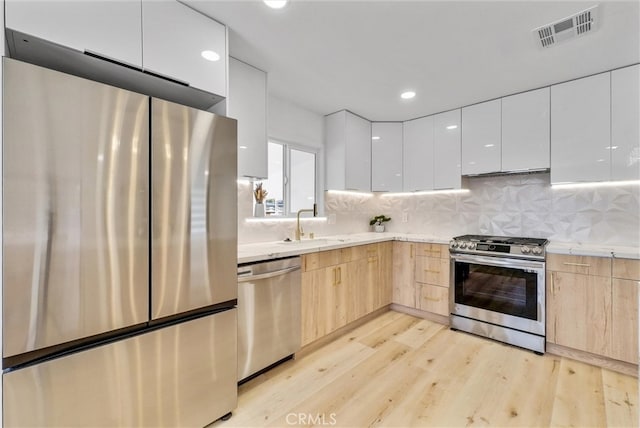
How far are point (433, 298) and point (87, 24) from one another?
3475 millimetres

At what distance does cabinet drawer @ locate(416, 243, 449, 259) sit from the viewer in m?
3.11

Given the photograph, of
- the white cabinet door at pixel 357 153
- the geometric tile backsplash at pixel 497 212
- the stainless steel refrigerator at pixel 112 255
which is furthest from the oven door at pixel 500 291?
the stainless steel refrigerator at pixel 112 255

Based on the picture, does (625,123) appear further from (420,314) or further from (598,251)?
(420,314)

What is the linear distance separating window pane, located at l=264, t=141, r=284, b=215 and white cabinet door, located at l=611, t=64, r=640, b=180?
298 centimetres

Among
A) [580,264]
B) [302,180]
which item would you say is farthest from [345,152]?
[580,264]

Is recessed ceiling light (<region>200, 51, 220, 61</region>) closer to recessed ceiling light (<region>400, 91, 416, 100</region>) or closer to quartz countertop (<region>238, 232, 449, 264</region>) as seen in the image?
quartz countertop (<region>238, 232, 449, 264</region>)

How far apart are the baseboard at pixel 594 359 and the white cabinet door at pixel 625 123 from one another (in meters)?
1.47

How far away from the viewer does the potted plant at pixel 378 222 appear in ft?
13.2

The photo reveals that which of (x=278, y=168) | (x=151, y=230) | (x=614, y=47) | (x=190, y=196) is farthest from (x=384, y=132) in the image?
(x=151, y=230)

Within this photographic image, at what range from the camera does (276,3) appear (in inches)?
62.6

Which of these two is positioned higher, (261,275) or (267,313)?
(261,275)

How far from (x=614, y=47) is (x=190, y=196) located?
3.04m

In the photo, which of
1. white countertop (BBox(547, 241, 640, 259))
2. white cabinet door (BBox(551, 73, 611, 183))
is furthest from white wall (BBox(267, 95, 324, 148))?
white countertop (BBox(547, 241, 640, 259))

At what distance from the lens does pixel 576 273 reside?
2373 millimetres
